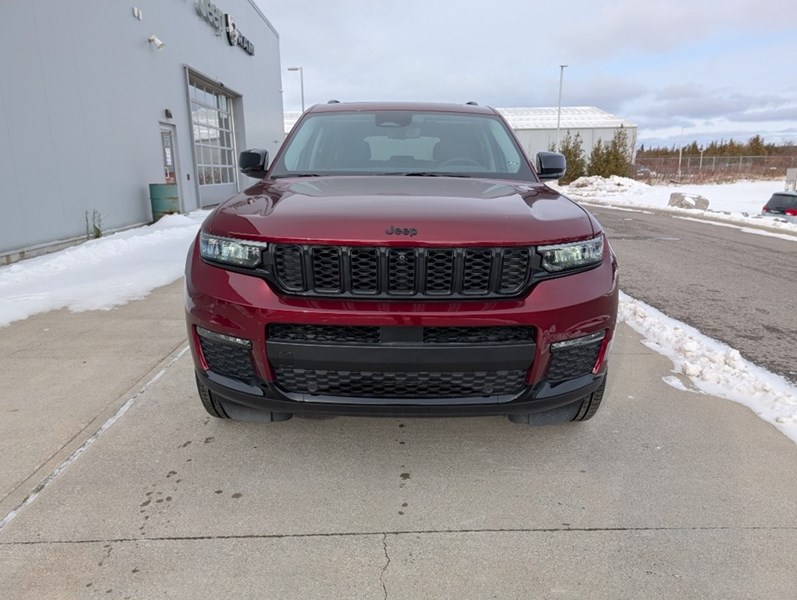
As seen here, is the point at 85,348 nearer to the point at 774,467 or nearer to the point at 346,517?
the point at 346,517

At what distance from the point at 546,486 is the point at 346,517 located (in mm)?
927

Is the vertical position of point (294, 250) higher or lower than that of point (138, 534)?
higher

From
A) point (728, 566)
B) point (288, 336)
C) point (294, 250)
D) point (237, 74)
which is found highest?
point (237, 74)

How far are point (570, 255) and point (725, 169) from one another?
51.6 metres

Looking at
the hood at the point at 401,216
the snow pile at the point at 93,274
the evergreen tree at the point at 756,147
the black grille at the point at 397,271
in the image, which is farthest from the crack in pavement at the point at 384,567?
the evergreen tree at the point at 756,147

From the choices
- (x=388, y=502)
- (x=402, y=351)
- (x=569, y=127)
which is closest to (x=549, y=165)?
(x=402, y=351)

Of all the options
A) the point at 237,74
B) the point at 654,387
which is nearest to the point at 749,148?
the point at 237,74

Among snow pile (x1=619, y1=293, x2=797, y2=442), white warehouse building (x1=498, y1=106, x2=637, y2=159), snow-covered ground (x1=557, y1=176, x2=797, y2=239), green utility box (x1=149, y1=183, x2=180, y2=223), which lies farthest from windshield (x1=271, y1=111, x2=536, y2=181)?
white warehouse building (x1=498, y1=106, x2=637, y2=159)

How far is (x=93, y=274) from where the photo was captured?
7.06 meters

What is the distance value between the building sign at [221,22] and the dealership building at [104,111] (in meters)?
0.04

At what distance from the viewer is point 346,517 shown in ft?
7.46

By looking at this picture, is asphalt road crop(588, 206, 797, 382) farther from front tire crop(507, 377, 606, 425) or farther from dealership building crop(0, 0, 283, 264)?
dealership building crop(0, 0, 283, 264)

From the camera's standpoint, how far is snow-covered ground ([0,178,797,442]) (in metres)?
3.46

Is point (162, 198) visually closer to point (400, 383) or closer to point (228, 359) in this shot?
point (228, 359)
